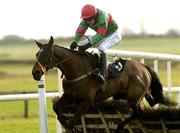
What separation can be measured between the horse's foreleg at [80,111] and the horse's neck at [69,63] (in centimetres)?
33

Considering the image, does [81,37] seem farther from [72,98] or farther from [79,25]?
[72,98]

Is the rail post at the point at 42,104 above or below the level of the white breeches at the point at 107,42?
below

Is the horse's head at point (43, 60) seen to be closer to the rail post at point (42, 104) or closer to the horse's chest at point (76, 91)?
the horse's chest at point (76, 91)

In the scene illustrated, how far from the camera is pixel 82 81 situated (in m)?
7.37

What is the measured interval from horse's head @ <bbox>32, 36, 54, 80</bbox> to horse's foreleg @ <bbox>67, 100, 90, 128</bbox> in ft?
2.00

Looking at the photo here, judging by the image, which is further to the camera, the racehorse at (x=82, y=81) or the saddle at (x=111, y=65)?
the saddle at (x=111, y=65)

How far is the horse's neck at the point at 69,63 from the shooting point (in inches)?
288

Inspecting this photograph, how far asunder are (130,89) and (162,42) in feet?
208

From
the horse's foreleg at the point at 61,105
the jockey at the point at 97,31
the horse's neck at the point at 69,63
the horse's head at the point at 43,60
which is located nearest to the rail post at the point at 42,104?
the horse's foreleg at the point at 61,105

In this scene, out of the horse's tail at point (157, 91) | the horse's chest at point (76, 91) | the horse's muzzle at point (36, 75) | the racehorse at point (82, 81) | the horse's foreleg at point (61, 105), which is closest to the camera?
the horse's muzzle at point (36, 75)

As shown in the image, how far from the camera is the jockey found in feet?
24.1

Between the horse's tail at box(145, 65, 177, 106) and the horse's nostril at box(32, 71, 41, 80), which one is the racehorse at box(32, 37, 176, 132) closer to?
the horse's nostril at box(32, 71, 41, 80)

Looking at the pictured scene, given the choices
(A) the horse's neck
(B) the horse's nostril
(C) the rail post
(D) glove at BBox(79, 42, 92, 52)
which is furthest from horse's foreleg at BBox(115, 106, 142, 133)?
(B) the horse's nostril

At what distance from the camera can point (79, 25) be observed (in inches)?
298
